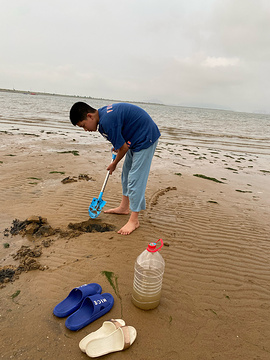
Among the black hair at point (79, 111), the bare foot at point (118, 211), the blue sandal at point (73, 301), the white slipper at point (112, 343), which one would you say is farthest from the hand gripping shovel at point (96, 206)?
the white slipper at point (112, 343)

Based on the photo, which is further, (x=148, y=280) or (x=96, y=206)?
(x=96, y=206)

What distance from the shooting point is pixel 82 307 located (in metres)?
2.42

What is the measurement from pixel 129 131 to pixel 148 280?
2.17 metres

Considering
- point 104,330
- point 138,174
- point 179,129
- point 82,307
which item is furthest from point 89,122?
point 179,129

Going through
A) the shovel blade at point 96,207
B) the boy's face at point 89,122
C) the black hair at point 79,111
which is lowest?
the shovel blade at point 96,207

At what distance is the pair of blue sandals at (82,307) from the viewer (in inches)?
89.1

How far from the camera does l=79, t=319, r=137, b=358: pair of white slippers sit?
201 cm

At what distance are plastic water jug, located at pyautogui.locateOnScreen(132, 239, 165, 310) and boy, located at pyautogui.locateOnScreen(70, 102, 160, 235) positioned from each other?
1.33m

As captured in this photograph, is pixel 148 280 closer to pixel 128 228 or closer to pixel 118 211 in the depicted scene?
pixel 128 228

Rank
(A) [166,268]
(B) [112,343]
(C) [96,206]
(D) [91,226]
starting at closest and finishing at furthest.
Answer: (B) [112,343] < (A) [166,268] < (D) [91,226] < (C) [96,206]

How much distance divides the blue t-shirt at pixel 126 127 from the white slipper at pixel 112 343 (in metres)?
2.33

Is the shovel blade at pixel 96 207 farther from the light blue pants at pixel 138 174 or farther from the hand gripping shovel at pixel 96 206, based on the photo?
the light blue pants at pixel 138 174

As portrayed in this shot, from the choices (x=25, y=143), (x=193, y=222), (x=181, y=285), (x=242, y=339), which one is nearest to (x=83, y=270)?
(x=181, y=285)

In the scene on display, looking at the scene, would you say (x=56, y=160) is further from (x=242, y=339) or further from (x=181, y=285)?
(x=242, y=339)
